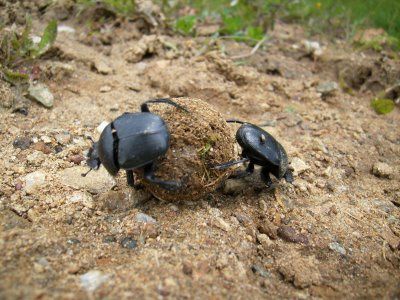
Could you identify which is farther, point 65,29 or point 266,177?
point 65,29

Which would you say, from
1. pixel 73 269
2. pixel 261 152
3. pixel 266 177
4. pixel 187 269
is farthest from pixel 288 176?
pixel 73 269

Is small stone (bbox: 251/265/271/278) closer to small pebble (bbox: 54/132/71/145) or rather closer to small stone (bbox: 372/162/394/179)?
small stone (bbox: 372/162/394/179)

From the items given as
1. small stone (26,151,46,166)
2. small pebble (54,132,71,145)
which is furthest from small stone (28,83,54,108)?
small stone (26,151,46,166)

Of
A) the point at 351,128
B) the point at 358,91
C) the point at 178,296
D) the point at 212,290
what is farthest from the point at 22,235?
the point at 358,91

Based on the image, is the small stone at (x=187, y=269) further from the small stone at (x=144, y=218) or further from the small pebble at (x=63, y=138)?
the small pebble at (x=63, y=138)

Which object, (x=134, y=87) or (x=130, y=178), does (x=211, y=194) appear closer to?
(x=130, y=178)
